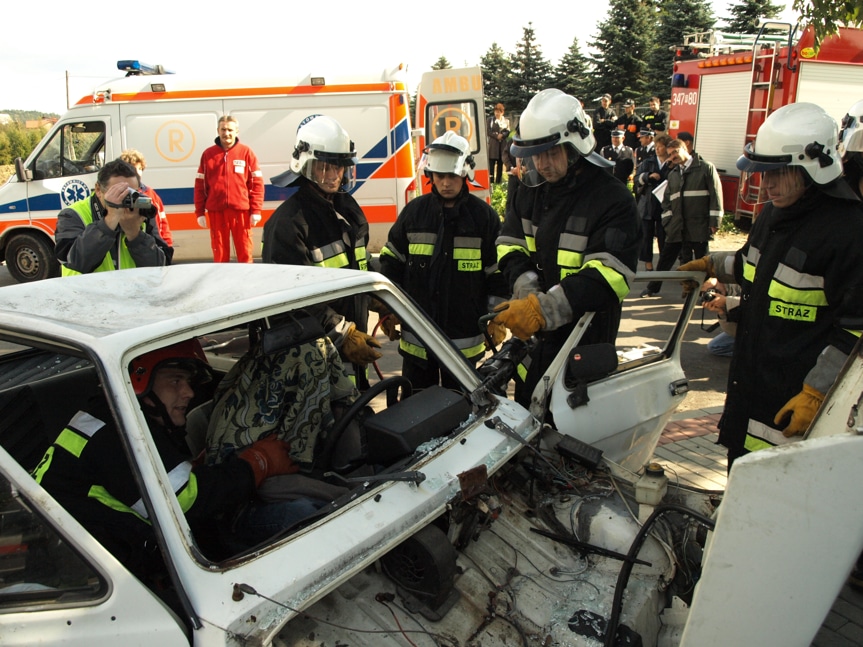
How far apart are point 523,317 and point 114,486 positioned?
64.3 inches

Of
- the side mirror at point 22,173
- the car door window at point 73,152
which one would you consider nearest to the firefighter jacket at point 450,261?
the car door window at point 73,152

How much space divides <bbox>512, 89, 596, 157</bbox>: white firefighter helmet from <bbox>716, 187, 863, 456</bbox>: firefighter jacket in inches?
33.6

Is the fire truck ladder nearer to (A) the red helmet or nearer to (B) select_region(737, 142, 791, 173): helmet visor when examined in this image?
(B) select_region(737, 142, 791, 173): helmet visor

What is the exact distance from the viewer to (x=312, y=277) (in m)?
2.18

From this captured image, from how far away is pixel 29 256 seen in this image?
8836 millimetres

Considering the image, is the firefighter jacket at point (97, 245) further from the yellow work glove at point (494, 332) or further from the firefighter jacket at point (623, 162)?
the firefighter jacket at point (623, 162)

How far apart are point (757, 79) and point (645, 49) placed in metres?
20.4

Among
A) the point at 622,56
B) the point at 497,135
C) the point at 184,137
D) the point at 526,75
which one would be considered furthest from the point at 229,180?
the point at 526,75

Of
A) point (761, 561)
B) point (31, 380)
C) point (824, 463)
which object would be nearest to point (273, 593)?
point (761, 561)

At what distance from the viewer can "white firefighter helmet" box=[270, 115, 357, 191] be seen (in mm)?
3400

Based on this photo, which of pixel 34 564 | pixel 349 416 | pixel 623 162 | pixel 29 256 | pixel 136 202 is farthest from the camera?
pixel 623 162

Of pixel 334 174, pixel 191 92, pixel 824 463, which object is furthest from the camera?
pixel 191 92

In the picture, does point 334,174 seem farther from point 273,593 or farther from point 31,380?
point 273,593

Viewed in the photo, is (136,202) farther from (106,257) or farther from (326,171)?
(326,171)
